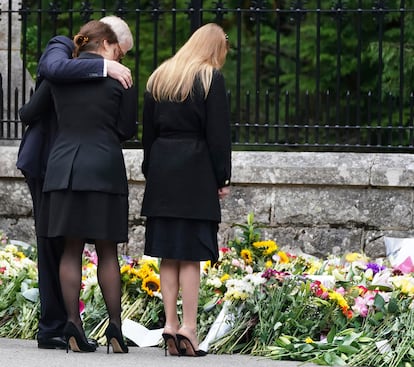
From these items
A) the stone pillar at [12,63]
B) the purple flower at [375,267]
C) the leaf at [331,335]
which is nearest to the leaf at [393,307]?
the leaf at [331,335]

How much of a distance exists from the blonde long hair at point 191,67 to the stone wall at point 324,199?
7.41 ft

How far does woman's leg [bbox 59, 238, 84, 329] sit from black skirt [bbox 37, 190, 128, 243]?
4.3 inches

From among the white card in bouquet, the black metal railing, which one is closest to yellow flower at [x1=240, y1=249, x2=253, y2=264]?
the white card in bouquet

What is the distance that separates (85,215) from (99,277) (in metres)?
0.34

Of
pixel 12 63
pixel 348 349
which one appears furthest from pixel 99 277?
pixel 12 63

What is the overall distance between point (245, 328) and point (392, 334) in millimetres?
779

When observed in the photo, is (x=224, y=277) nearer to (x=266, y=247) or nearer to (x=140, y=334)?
(x=266, y=247)

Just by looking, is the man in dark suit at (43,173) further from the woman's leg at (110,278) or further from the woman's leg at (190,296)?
the woman's leg at (190,296)

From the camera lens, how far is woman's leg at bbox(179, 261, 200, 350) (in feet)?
20.6

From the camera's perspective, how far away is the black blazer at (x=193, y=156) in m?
6.29

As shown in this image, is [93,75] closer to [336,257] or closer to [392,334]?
[392,334]

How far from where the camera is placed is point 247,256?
7.40 metres

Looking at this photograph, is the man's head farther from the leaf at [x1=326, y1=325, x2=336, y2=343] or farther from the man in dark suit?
the leaf at [x1=326, y1=325, x2=336, y2=343]

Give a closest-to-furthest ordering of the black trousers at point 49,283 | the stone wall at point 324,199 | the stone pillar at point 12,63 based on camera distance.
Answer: the black trousers at point 49,283
the stone wall at point 324,199
the stone pillar at point 12,63
